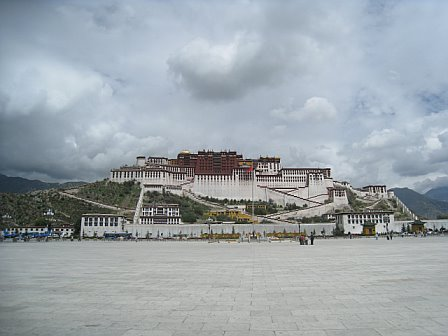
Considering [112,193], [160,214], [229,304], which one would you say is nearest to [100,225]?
[160,214]

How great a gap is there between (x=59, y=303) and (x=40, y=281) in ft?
11.9

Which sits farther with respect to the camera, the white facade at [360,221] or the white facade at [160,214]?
the white facade at [160,214]

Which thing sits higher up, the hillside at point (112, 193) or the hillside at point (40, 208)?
the hillside at point (112, 193)

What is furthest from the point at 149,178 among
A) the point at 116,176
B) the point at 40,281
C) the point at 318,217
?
the point at 40,281

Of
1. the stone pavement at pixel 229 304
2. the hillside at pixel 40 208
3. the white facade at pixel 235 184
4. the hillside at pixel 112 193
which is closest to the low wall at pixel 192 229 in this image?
the hillside at pixel 40 208

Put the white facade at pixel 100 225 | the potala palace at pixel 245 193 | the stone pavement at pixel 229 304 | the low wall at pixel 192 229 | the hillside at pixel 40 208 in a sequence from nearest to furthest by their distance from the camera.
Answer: the stone pavement at pixel 229 304
the low wall at pixel 192 229
the white facade at pixel 100 225
the potala palace at pixel 245 193
the hillside at pixel 40 208

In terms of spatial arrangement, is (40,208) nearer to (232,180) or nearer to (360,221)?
(232,180)

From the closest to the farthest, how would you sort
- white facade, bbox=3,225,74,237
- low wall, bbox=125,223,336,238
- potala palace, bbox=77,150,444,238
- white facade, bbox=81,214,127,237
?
low wall, bbox=125,223,336,238 < white facade, bbox=81,214,127,237 < potala palace, bbox=77,150,444,238 < white facade, bbox=3,225,74,237

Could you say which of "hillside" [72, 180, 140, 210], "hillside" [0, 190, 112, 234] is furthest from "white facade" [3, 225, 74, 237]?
"hillside" [72, 180, 140, 210]

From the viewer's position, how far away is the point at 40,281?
10.6 meters

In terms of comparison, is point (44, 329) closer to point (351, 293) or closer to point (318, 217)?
point (351, 293)

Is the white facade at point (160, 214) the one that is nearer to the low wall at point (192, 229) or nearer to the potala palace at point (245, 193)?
the potala palace at point (245, 193)

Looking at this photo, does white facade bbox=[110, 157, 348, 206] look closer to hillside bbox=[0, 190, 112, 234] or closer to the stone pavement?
hillside bbox=[0, 190, 112, 234]

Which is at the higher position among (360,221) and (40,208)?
(40,208)
